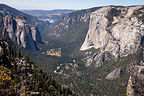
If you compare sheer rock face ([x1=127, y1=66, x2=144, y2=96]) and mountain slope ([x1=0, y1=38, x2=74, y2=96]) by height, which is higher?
sheer rock face ([x1=127, y1=66, x2=144, y2=96])

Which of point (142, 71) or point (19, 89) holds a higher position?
point (142, 71)

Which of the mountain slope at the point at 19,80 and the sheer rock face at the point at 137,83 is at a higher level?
the sheer rock face at the point at 137,83

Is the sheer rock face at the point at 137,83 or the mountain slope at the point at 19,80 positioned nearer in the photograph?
the sheer rock face at the point at 137,83

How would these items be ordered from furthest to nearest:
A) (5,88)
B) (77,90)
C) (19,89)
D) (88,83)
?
1. (88,83)
2. (77,90)
3. (19,89)
4. (5,88)

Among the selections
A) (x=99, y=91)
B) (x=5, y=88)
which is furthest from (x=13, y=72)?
(x=99, y=91)

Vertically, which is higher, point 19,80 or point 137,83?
point 137,83

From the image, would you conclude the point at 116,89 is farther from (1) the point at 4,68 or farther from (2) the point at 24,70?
(1) the point at 4,68

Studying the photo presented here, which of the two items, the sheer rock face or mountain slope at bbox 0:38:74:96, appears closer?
the sheer rock face

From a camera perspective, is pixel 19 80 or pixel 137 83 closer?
pixel 137 83
